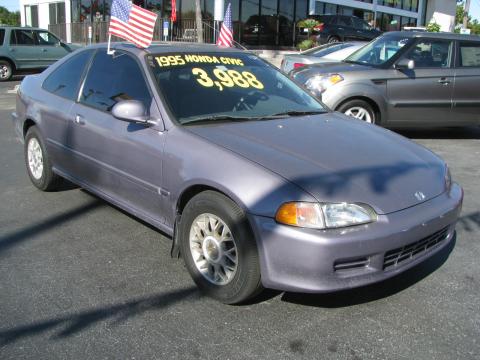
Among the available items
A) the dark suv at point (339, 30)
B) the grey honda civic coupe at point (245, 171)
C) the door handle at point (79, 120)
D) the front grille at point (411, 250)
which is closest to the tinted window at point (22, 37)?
the dark suv at point (339, 30)

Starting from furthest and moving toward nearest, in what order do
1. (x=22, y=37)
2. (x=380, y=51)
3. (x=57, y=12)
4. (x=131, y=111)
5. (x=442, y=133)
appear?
(x=57, y=12), (x=22, y=37), (x=442, y=133), (x=380, y=51), (x=131, y=111)

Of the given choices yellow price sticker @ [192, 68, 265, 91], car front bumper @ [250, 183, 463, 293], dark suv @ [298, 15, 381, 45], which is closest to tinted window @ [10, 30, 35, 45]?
dark suv @ [298, 15, 381, 45]

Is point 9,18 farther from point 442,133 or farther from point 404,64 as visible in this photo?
point 404,64

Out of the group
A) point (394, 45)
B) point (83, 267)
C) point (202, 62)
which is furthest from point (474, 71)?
point (83, 267)

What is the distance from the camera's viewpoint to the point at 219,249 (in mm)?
3117

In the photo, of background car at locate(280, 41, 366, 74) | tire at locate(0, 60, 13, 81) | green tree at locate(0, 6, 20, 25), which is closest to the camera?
background car at locate(280, 41, 366, 74)

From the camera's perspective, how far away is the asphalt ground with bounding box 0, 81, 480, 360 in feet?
8.88

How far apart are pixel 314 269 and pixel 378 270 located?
41 centimetres

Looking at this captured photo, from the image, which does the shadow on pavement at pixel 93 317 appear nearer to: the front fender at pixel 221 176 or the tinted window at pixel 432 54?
the front fender at pixel 221 176

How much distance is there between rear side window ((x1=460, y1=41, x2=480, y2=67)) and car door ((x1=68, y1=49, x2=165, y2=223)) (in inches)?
233

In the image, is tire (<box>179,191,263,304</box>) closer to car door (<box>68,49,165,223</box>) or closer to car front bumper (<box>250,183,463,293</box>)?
car front bumper (<box>250,183,463,293</box>)

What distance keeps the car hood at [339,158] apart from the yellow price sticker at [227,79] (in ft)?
1.61

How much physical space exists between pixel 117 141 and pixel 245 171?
137 centimetres

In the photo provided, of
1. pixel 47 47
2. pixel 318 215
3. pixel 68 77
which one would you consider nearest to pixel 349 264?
pixel 318 215
